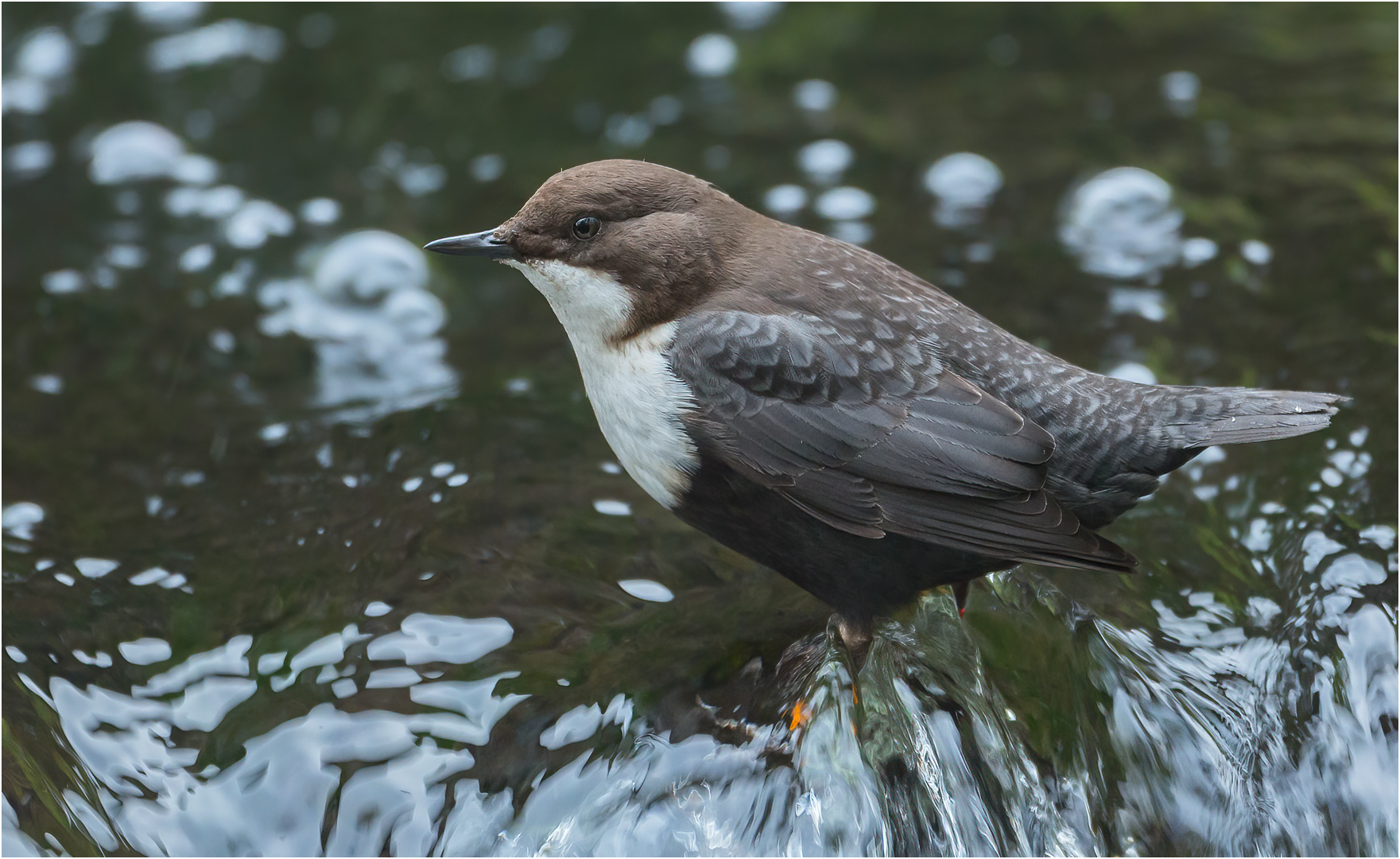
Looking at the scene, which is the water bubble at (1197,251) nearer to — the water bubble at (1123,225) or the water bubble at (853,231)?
the water bubble at (1123,225)

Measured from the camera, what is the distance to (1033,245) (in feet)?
18.1

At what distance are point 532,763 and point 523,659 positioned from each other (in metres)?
0.33

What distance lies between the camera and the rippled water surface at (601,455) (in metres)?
3.14

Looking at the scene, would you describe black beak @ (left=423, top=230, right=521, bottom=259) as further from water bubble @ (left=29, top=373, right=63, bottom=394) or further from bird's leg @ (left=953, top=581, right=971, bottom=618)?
water bubble @ (left=29, top=373, right=63, bottom=394)

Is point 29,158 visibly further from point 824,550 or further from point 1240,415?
point 1240,415

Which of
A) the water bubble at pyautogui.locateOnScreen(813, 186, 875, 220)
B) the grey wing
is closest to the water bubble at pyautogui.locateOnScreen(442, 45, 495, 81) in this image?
the water bubble at pyautogui.locateOnScreen(813, 186, 875, 220)

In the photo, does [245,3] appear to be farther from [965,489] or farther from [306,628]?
[965,489]

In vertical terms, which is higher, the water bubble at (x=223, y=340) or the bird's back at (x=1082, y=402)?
the bird's back at (x=1082, y=402)

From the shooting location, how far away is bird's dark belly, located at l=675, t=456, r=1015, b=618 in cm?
300

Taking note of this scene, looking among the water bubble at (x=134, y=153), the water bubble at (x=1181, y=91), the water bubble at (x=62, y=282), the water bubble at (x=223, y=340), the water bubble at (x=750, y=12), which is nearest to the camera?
the water bubble at (x=223, y=340)

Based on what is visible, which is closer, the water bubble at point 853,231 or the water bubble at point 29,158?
the water bubble at point 853,231

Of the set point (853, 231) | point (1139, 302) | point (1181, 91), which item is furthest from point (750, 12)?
point (1139, 302)

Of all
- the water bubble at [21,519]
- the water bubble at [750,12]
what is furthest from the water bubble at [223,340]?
the water bubble at [750,12]

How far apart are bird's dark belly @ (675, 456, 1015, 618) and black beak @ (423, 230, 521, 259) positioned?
0.71m
